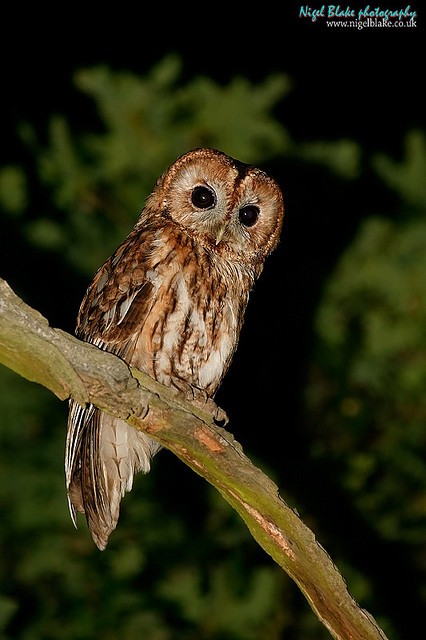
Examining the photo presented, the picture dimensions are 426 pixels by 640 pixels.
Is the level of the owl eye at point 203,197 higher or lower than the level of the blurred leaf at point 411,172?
lower

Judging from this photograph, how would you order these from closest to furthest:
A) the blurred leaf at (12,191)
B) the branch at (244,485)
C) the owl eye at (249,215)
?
the branch at (244,485) → the owl eye at (249,215) → the blurred leaf at (12,191)

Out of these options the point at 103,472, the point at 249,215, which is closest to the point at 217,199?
the point at 249,215

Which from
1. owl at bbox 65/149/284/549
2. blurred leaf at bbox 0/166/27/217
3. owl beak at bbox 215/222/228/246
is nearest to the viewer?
owl at bbox 65/149/284/549

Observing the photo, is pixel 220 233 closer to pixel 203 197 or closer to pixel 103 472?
pixel 203 197

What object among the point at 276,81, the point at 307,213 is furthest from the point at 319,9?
the point at 307,213

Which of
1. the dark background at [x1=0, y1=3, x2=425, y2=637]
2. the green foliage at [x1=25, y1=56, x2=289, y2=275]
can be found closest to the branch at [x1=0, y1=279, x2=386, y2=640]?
the dark background at [x1=0, y1=3, x2=425, y2=637]

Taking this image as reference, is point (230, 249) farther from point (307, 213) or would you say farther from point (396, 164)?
point (396, 164)

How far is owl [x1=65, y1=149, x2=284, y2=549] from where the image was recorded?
2.13 metres

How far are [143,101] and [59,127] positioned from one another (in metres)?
0.46

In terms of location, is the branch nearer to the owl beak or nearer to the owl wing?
the owl wing

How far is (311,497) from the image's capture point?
12.6 feet

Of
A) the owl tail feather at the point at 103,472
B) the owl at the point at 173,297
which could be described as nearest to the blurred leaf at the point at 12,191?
the owl at the point at 173,297

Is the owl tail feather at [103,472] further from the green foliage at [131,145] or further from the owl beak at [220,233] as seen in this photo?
the green foliage at [131,145]

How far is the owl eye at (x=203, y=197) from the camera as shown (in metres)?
2.33
